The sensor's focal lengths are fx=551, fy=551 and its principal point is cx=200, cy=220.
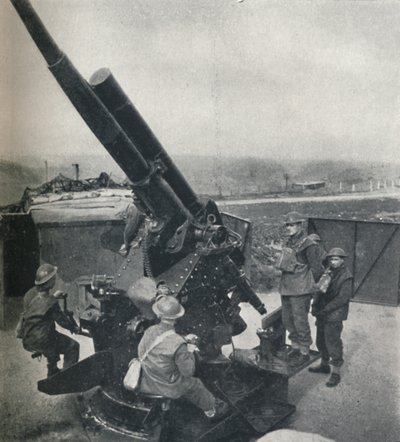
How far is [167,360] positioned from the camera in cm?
440

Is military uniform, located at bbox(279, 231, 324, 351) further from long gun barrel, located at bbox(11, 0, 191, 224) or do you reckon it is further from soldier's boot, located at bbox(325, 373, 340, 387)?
long gun barrel, located at bbox(11, 0, 191, 224)

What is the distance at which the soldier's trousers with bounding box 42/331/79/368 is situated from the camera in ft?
17.7

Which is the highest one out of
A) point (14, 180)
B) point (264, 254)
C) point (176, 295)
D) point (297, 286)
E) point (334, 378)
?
point (14, 180)

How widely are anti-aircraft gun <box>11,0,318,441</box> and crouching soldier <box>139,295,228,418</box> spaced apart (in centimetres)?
31

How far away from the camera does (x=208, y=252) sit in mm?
5234

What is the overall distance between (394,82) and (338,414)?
3.66 meters

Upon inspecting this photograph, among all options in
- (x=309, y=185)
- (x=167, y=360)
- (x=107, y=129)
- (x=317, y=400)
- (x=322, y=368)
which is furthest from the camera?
(x=309, y=185)

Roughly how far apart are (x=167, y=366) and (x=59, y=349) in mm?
1597

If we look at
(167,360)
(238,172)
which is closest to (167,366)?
(167,360)

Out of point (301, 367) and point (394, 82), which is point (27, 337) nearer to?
point (301, 367)

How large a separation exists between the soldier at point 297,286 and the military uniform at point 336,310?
221mm

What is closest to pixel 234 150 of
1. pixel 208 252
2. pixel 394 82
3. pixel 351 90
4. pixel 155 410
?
pixel 351 90

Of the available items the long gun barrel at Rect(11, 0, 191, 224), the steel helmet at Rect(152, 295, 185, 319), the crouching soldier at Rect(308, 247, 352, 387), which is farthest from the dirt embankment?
the steel helmet at Rect(152, 295, 185, 319)

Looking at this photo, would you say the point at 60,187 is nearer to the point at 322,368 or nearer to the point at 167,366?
the point at 167,366
